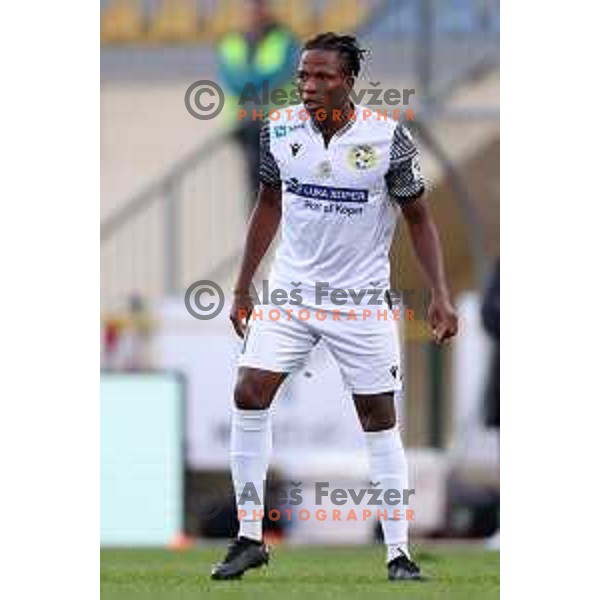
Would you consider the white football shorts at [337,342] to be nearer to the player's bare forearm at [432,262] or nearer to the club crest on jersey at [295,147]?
the player's bare forearm at [432,262]

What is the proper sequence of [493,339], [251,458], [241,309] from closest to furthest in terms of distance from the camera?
1. [251,458]
2. [241,309]
3. [493,339]

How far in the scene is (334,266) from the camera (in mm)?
10891

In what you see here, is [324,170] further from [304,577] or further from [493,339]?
[493,339]

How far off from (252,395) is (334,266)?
2.00ft

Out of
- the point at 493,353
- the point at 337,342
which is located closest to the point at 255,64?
the point at 493,353

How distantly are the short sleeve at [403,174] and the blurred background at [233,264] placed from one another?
188 inches

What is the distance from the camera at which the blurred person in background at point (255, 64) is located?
1800 centimetres
